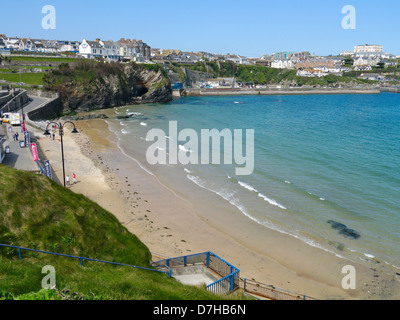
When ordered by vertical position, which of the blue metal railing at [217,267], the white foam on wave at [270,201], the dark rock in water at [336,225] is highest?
the blue metal railing at [217,267]

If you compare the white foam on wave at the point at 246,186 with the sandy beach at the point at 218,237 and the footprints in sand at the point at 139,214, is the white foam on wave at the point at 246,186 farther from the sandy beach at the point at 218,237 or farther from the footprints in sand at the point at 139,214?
the footprints in sand at the point at 139,214

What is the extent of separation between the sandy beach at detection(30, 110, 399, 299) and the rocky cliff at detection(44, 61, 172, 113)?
42003 mm

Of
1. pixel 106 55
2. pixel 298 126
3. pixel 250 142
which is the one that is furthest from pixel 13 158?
pixel 106 55

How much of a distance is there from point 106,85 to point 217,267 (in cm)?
7339

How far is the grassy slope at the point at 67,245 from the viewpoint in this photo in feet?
27.8

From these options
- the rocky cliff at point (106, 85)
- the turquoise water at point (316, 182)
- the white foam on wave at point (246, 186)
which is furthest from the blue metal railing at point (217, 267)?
the rocky cliff at point (106, 85)

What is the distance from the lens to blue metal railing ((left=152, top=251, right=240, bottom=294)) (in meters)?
11.6

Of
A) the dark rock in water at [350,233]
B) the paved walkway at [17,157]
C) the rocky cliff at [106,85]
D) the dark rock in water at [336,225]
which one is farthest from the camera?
the rocky cliff at [106,85]

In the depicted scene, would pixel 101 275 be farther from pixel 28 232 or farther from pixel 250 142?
pixel 250 142

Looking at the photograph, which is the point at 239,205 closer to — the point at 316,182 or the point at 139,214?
the point at 139,214

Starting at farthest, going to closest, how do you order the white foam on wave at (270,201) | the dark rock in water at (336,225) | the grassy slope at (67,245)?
the white foam on wave at (270,201)
the dark rock in water at (336,225)
the grassy slope at (67,245)

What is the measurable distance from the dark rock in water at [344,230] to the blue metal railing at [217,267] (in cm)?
1023

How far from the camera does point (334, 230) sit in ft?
65.9
